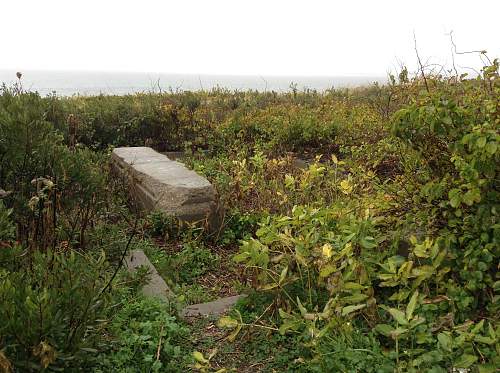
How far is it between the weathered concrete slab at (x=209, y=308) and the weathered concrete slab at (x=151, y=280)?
19 cm

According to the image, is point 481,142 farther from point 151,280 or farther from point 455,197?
point 151,280

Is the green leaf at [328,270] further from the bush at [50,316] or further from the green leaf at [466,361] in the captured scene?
the bush at [50,316]

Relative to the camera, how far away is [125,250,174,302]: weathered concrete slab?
3.75m

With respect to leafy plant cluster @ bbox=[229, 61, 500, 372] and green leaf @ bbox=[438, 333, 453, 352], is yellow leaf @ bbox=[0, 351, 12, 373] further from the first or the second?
green leaf @ bbox=[438, 333, 453, 352]

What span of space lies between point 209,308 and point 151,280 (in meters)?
0.58

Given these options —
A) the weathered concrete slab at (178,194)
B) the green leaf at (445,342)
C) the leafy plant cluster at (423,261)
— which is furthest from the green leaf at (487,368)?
the weathered concrete slab at (178,194)

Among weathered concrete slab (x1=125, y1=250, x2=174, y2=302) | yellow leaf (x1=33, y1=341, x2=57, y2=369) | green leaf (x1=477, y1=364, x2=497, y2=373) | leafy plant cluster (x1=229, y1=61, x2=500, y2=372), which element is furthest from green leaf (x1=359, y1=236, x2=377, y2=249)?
yellow leaf (x1=33, y1=341, x2=57, y2=369)

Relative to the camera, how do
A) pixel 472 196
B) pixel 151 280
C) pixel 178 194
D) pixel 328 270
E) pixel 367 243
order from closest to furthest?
1. pixel 472 196
2. pixel 328 270
3. pixel 367 243
4. pixel 151 280
5. pixel 178 194

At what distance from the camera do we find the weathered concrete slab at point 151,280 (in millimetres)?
3751

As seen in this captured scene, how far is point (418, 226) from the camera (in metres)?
3.50

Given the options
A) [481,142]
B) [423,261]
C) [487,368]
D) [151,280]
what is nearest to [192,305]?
[151,280]

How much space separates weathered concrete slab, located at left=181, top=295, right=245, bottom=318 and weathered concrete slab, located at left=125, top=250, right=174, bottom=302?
188 millimetres

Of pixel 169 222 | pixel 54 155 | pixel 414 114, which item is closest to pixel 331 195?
pixel 169 222

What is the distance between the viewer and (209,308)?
3.72m
